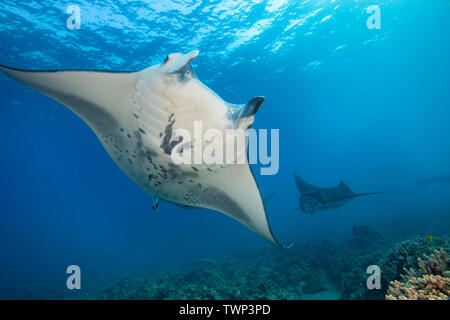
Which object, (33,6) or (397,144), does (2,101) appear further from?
(397,144)

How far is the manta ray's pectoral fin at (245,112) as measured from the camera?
7.82 feet

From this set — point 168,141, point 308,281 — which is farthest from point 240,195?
point 308,281

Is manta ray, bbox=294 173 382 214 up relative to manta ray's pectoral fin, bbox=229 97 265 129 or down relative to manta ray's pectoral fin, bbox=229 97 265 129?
down

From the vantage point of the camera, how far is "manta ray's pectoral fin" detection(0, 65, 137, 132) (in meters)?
2.92

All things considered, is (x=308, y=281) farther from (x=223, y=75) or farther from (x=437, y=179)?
(x=437, y=179)

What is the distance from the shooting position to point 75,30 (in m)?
13.8

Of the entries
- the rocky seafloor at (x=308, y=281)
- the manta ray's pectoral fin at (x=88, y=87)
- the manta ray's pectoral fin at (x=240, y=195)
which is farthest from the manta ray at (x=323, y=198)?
the manta ray's pectoral fin at (x=88, y=87)

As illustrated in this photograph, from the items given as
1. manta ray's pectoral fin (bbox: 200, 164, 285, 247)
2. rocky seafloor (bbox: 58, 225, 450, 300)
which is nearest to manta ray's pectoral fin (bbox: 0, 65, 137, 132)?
manta ray's pectoral fin (bbox: 200, 164, 285, 247)

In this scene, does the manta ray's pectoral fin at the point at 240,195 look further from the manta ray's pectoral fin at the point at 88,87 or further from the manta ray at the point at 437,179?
the manta ray at the point at 437,179

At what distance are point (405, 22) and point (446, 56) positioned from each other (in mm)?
19638

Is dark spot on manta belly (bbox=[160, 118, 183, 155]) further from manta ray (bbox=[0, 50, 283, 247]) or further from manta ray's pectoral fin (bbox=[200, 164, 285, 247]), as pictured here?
manta ray's pectoral fin (bbox=[200, 164, 285, 247])

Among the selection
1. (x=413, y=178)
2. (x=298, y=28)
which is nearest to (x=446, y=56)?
(x=298, y=28)

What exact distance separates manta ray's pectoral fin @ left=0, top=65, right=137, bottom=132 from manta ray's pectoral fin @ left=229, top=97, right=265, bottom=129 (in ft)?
4.77
